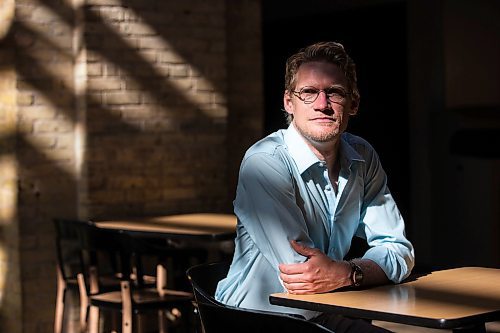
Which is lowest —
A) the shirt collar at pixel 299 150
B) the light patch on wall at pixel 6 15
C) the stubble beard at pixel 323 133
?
the shirt collar at pixel 299 150

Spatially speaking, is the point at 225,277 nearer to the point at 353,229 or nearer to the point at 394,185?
the point at 353,229

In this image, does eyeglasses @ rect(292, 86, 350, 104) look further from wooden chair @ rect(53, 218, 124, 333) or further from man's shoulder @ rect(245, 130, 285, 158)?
wooden chair @ rect(53, 218, 124, 333)

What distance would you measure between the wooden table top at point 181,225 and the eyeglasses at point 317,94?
2137 millimetres

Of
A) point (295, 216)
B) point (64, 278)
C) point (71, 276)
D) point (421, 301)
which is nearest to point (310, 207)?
point (295, 216)

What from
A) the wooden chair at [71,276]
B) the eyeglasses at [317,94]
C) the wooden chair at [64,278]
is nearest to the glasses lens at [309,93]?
the eyeglasses at [317,94]

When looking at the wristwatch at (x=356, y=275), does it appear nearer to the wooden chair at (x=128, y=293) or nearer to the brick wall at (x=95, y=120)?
the wooden chair at (x=128, y=293)

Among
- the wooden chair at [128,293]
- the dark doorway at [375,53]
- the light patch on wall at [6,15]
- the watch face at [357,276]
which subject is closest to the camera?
the watch face at [357,276]

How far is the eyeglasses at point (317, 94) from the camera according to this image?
10.7 feet

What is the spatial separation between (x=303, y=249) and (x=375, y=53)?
6.86m

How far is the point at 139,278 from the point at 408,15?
460 centimetres

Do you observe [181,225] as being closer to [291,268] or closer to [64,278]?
[64,278]

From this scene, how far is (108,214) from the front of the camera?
260 inches

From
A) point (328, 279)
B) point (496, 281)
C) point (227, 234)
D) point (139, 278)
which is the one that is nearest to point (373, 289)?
point (328, 279)

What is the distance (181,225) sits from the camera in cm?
588
